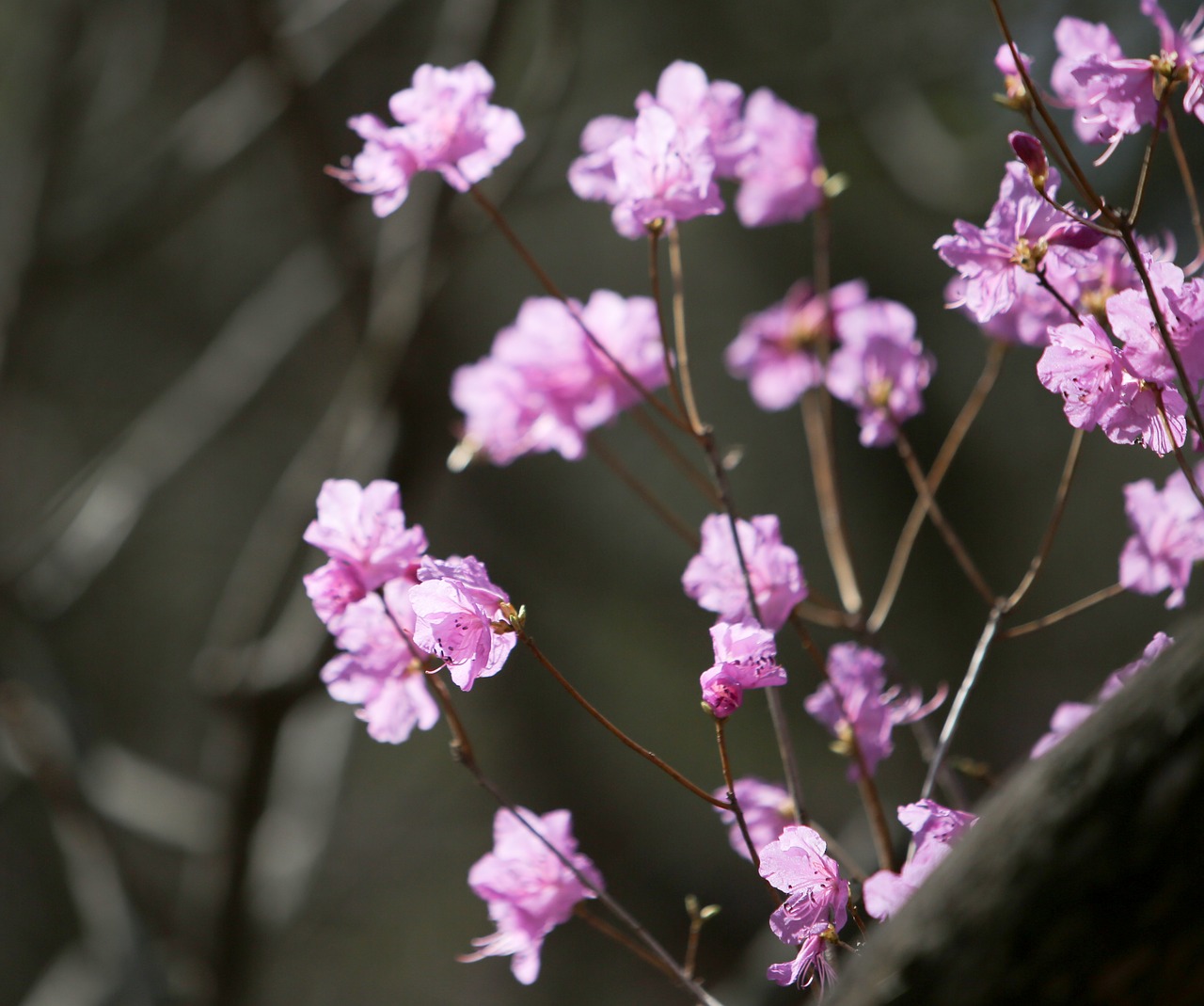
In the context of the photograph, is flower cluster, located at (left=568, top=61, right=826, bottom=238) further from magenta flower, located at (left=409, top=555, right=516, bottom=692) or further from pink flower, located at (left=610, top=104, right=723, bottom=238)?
magenta flower, located at (left=409, top=555, right=516, bottom=692)

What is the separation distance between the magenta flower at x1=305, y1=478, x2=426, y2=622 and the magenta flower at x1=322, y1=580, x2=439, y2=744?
0.03 meters

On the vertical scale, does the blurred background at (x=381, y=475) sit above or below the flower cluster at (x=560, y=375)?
below

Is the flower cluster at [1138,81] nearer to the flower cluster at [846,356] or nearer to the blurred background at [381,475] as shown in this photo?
the flower cluster at [846,356]

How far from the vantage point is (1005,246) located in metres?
0.48

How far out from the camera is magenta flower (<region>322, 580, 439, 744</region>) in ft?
1.82

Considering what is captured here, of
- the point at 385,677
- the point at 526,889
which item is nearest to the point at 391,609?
the point at 385,677

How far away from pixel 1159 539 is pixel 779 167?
37 centimetres

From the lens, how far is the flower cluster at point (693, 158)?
22.5 inches

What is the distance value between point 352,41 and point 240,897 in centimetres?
130

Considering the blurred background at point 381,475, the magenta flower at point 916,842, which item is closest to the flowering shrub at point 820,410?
the magenta flower at point 916,842

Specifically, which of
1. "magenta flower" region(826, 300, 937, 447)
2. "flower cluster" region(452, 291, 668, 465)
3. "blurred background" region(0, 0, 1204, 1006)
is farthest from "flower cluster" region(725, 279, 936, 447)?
"blurred background" region(0, 0, 1204, 1006)

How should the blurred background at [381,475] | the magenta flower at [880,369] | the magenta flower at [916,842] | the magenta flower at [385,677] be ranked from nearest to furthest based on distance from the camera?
1. the magenta flower at [916,842]
2. the magenta flower at [385,677]
3. the magenta flower at [880,369]
4. the blurred background at [381,475]

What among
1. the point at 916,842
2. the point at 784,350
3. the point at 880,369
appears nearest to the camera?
the point at 916,842

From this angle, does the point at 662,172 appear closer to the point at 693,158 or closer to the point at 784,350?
the point at 693,158
